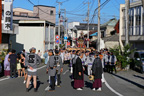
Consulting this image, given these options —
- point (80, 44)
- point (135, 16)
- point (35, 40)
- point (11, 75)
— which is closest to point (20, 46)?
point (35, 40)

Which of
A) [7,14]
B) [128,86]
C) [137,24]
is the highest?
[7,14]

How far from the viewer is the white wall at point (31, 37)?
34688mm

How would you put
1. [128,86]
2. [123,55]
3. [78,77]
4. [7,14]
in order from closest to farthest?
[78,77] < [128,86] < [123,55] < [7,14]

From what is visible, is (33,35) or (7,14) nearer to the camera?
(7,14)

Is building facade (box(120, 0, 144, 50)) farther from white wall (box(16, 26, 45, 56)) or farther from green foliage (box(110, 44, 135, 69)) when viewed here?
white wall (box(16, 26, 45, 56))

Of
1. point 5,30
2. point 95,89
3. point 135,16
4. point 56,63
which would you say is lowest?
point 95,89

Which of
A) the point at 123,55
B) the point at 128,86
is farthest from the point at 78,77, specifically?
the point at 123,55

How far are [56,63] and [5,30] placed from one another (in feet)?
44.0

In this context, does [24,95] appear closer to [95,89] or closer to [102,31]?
[95,89]

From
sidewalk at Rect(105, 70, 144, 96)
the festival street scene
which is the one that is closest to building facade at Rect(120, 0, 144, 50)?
the festival street scene

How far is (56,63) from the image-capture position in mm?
10289

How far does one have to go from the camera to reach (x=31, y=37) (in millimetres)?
35156

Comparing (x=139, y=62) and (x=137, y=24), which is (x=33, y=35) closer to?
(x=137, y=24)

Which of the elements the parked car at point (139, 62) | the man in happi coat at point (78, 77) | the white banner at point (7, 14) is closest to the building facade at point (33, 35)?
the white banner at point (7, 14)
